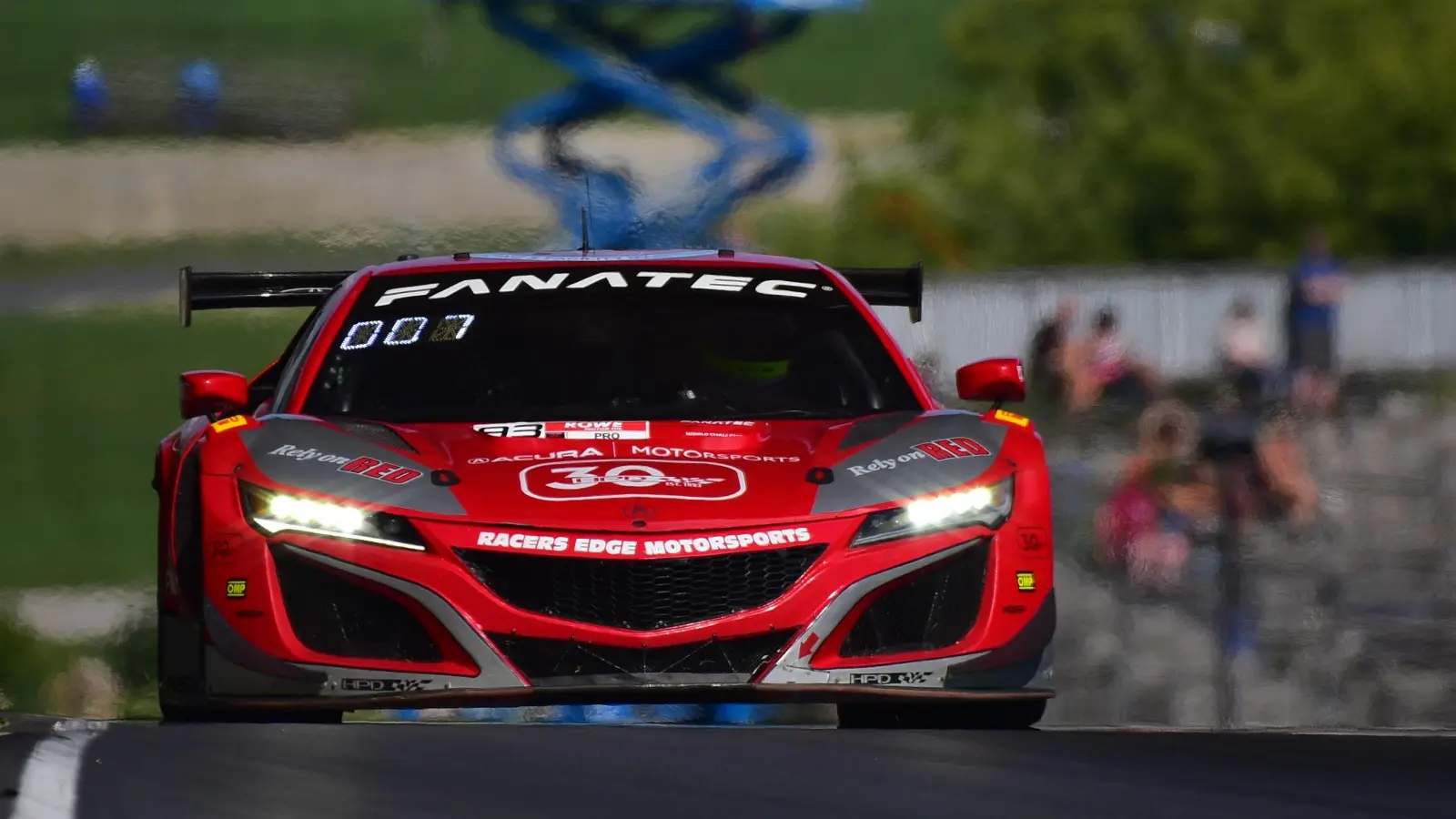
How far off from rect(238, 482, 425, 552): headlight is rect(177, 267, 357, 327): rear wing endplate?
7.14 ft

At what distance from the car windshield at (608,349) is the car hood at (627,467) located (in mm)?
265

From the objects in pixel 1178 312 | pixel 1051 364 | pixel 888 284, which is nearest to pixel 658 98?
pixel 1178 312

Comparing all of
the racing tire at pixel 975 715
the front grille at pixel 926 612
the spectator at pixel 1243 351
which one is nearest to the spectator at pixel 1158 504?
the spectator at pixel 1243 351

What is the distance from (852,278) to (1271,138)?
97.2 ft

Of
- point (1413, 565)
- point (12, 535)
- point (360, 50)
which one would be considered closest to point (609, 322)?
point (1413, 565)

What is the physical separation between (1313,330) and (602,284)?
13.2 meters

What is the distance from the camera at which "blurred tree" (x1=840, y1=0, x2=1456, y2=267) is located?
34844mm

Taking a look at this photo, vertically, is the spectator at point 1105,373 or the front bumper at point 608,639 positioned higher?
the front bumper at point 608,639

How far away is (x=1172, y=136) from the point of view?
1389 inches

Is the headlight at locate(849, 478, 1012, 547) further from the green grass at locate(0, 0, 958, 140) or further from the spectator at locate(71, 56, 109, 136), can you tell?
the green grass at locate(0, 0, 958, 140)

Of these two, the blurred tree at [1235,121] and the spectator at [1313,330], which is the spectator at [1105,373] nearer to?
the spectator at [1313,330]

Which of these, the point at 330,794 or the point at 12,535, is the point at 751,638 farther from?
the point at 12,535

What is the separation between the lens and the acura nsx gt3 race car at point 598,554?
5328 mm

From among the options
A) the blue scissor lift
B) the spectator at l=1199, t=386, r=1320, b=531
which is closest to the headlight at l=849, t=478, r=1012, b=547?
the spectator at l=1199, t=386, r=1320, b=531
